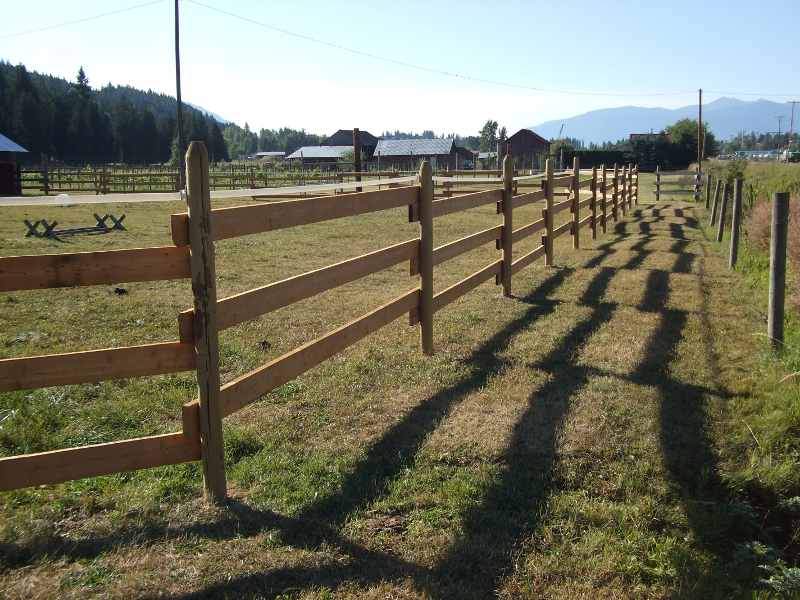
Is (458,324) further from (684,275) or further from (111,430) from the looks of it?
(684,275)

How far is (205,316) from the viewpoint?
3176 mm

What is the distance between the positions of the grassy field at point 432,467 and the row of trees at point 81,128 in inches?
3382

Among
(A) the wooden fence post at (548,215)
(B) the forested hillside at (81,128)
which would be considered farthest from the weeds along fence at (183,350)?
(B) the forested hillside at (81,128)

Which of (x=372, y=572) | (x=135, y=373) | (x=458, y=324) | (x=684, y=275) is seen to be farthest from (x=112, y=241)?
(x=372, y=572)

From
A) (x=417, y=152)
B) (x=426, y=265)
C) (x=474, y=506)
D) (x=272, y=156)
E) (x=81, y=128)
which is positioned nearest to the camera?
(x=474, y=506)

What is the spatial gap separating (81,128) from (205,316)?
107 m

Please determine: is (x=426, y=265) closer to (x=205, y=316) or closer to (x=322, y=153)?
(x=205, y=316)

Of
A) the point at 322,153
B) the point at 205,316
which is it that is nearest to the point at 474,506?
the point at 205,316

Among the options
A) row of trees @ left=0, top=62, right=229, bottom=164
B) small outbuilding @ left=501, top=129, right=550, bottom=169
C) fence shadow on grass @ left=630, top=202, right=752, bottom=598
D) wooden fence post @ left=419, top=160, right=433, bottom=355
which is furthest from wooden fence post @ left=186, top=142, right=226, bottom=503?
row of trees @ left=0, top=62, right=229, bottom=164

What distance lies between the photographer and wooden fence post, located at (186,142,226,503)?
3.09 m

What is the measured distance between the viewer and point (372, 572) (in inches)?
110

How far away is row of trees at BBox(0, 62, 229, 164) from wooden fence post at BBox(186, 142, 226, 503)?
88.2 m

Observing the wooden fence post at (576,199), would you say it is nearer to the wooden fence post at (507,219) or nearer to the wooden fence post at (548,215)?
the wooden fence post at (548,215)

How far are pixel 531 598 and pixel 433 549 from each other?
1.54 ft
